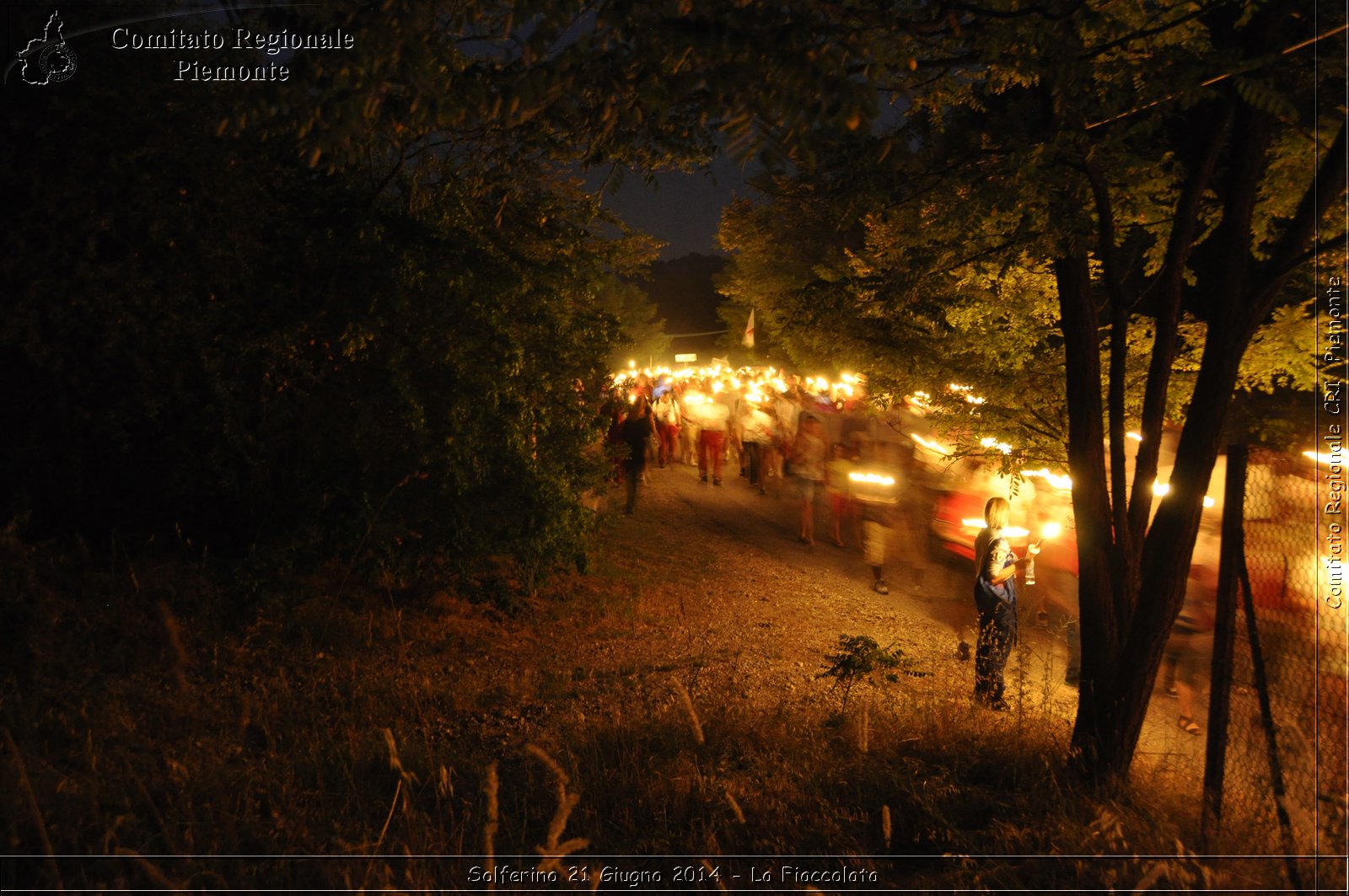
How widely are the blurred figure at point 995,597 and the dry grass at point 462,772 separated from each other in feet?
1.21

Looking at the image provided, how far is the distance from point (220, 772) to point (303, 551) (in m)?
3.62

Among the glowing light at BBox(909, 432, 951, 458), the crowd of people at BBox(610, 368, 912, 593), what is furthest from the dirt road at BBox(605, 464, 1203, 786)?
the glowing light at BBox(909, 432, 951, 458)

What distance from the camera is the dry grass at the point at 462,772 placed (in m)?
3.55

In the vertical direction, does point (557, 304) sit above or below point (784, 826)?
above

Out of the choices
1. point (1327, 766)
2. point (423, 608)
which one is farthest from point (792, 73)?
point (423, 608)

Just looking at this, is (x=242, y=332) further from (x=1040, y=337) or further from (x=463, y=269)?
(x=1040, y=337)

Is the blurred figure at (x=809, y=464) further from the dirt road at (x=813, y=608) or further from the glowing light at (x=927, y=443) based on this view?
the glowing light at (x=927, y=443)

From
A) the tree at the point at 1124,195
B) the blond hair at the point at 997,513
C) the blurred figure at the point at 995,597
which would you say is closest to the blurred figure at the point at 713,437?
the blurred figure at the point at 995,597

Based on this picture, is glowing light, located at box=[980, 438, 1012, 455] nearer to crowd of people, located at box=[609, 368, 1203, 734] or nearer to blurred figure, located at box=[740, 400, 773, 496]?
crowd of people, located at box=[609, 368, 1203, 734]

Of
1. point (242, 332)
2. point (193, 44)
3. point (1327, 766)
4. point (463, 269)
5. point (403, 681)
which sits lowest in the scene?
point (403, 681)

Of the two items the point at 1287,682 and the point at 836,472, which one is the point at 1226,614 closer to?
the point at 1287,682

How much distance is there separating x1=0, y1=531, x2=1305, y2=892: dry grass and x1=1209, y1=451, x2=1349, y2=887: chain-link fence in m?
0.36

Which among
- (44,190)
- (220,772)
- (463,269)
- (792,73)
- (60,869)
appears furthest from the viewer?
(463,269)

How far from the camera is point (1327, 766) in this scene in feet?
12.9
